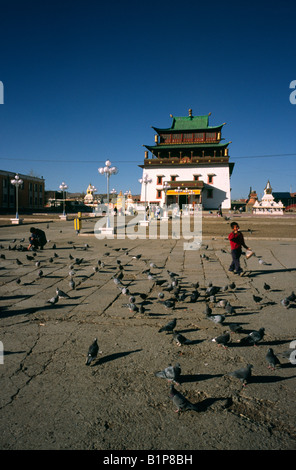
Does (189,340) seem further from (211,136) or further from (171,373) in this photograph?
(211,136)

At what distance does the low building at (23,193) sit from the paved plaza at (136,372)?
41.1 meters

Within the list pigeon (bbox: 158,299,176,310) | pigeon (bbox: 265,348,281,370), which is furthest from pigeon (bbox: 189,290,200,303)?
pigeon (bbox: 265,348,281,370)

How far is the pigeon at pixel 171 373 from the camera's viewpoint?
2.29m

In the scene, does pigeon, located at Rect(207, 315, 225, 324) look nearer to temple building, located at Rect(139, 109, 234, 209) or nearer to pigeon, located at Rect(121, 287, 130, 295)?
pigeon, located at Rect(121, 287, 130, 295)

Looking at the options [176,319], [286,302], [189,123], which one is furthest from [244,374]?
[189,123]

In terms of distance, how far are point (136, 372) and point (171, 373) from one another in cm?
38

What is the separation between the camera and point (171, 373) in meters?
2.31

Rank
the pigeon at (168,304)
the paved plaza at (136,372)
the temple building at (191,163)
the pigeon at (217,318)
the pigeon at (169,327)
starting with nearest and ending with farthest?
the paved plaza at (136,372), the pigeon at (169,327), the pigeon at (217,318), the pigeon at (168,304), the temple building at (191,163)

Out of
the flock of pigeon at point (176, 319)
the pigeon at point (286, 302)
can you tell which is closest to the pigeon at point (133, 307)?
the flock of pigeon at point (176, 319)

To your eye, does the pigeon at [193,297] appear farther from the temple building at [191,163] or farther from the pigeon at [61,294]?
the temple building at [191,163]

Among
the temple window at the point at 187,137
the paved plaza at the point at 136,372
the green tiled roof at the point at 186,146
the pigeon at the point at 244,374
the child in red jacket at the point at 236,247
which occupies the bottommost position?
the paved plaza at the point at 136,372

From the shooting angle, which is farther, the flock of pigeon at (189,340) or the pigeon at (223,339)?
the pigeon at (223,339)
